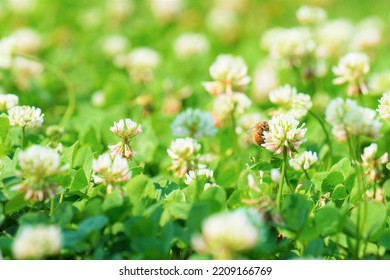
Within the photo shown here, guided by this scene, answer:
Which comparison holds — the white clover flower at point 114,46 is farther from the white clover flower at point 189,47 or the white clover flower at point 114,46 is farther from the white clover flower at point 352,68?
the white clover flower at point 352,68

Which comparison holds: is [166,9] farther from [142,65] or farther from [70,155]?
[70,155]

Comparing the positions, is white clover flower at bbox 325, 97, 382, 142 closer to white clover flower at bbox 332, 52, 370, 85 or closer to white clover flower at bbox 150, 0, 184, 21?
white clover flower at bbox 332, 52, 370, 85

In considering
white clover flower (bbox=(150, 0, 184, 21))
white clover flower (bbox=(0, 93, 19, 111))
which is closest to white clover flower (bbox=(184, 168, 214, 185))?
white clover flower (bbox=(0, 93, 19, 111))

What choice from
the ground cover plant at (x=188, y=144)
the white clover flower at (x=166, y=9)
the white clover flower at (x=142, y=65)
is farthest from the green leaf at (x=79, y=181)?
the white clover flower at (x=166, y=9)

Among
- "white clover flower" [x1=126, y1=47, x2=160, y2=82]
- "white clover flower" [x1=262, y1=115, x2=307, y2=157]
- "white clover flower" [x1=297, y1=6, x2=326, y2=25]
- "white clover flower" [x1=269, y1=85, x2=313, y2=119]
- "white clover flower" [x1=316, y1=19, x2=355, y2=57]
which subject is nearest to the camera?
"white clover flower" [x1=262, y1=115, x2=307, y2=157]

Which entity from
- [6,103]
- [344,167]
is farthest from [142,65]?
[344,167]
